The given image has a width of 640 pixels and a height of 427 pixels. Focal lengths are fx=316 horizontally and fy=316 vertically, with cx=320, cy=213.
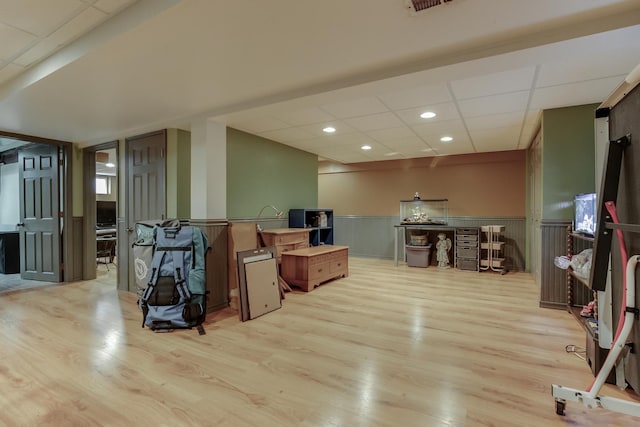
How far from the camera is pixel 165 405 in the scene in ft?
Answer: 5.98

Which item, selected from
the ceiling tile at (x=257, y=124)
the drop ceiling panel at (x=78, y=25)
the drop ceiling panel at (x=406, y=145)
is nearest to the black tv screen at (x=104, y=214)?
the ceiling tile at (x=257, y=124)

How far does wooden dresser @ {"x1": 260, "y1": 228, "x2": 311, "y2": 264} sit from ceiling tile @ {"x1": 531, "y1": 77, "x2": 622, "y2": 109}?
3259 millimetres

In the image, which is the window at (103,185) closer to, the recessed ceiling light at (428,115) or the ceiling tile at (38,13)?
the ceiling tile at (38,13)

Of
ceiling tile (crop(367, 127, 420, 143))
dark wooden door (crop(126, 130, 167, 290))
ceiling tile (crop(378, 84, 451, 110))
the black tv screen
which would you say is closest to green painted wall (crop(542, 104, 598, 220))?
ceiling tile (crop(378, 84, 451, 110))

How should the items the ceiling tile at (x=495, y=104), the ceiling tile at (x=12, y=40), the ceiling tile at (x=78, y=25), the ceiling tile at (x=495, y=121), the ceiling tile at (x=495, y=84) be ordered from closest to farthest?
the ceiling tile at (x=78, y=25), the ceiling tile at (x=12, y=40), the ceiling tile at (x=495, y=84), the ceiling tile at (x=495, y=104), the ceiling tile at (x=495, y=121)

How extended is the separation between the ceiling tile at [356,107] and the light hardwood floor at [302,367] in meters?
2.27

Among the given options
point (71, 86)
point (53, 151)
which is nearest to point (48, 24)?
point (71, 86)

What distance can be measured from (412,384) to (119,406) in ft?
5.78

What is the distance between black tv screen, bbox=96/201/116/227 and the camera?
24.2 feet

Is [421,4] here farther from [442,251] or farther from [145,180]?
[442,251]

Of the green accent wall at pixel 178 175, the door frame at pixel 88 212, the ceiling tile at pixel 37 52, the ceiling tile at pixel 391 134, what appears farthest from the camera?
the door frame at pixel 88 212

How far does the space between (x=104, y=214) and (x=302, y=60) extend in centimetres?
723

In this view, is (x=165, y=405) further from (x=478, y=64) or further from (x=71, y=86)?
(x=478, y=64)

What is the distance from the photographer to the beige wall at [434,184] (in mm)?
6246
